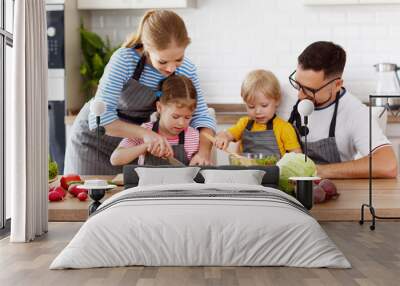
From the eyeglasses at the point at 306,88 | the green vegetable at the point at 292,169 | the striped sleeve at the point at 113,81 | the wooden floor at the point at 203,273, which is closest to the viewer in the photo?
the wooden floor at the point at 203,273

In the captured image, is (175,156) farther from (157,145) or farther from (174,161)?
(157,145)

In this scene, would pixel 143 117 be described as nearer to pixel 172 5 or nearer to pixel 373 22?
pixel 172 5

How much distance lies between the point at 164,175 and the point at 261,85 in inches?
73.4

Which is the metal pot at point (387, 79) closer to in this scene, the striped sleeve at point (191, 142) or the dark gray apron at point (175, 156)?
the striped sleeve at point (191, 142)

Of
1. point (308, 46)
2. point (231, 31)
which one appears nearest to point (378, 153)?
point (308, 46)

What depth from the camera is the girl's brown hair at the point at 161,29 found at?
6277 mm

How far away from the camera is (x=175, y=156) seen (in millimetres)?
6184

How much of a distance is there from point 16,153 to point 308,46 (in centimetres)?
309

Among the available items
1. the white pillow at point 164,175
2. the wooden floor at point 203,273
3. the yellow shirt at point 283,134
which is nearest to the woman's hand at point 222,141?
the yellow shirt at point 283,134

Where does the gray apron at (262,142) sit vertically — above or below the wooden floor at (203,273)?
above

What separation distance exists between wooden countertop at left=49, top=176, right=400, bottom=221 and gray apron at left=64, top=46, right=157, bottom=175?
0.89 meters

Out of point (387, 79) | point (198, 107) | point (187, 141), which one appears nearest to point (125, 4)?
point (198, 107)

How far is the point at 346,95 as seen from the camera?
6.44 meters

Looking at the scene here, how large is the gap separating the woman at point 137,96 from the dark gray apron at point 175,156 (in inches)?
1.6
